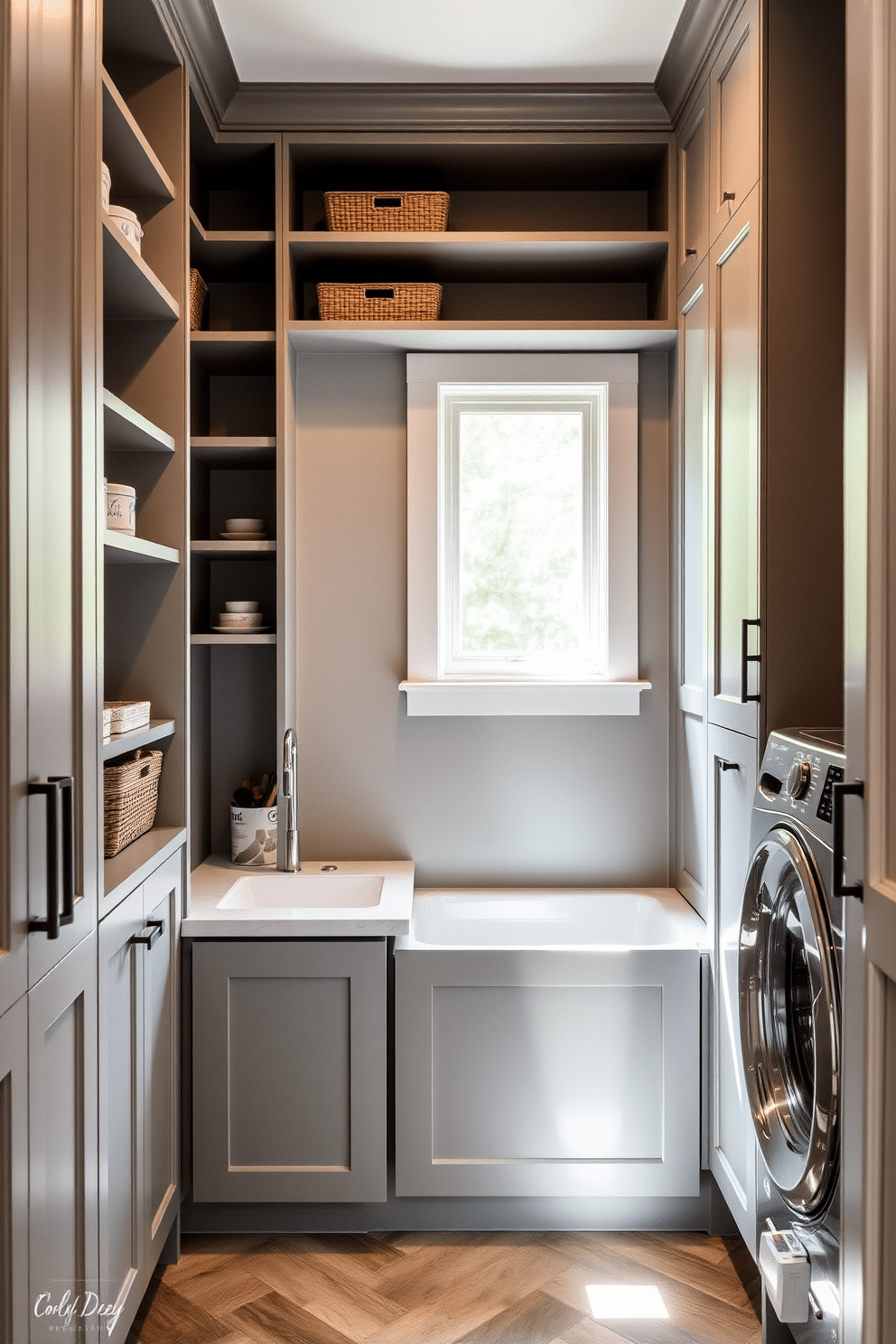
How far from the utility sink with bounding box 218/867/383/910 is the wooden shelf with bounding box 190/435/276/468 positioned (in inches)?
43.9

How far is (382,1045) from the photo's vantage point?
7.13ft

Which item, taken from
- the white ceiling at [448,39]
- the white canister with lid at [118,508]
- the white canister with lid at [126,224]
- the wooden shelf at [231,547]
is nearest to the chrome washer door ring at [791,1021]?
the white canister with lid at [118,508]

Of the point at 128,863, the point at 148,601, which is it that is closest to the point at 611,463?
the point at 148,601

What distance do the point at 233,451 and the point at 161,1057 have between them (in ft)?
4.90

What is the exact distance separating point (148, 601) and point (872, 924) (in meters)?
1.63

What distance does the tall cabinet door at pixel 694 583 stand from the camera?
7.59 feet

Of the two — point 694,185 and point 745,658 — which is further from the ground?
point 694,185

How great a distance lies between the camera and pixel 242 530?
2.61 metres

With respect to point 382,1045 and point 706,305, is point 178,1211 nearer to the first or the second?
point 382,1045

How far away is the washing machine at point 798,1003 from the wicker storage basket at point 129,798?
3.81 ft

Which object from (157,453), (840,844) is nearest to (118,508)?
(157,453)

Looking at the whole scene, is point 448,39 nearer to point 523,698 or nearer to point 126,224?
point 126,224

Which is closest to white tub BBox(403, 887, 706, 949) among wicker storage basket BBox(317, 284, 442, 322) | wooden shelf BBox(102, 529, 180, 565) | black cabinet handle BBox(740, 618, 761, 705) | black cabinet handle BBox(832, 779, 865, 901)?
black cabinet handle BBox(740, 618, 761, 705)

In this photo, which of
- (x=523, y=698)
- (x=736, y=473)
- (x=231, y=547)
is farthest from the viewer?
(x=523, y=698)
